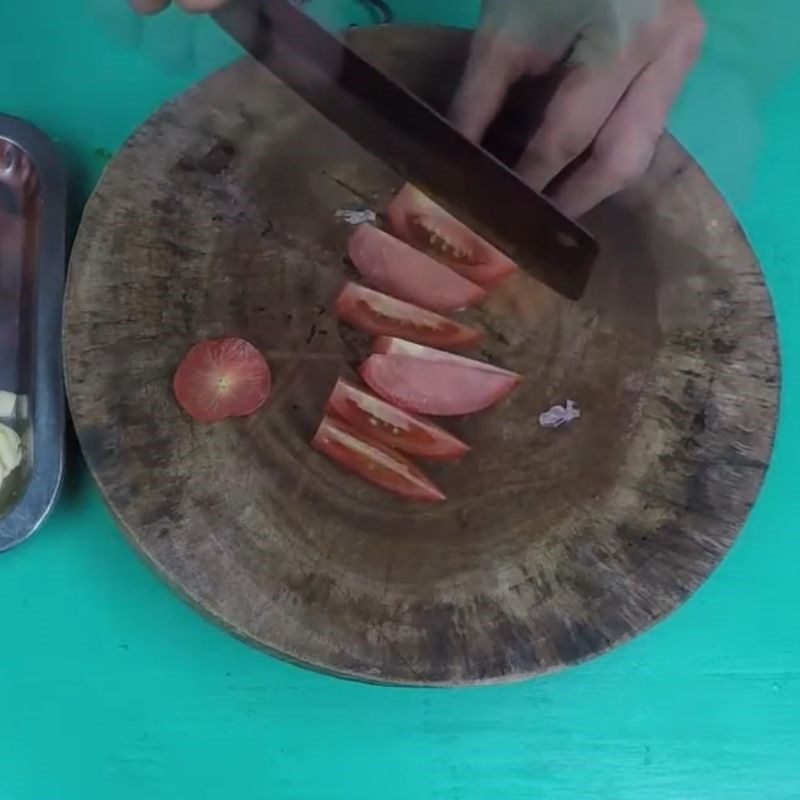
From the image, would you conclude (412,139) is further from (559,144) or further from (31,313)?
(31,313)

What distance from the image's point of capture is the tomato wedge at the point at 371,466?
40.5 inches

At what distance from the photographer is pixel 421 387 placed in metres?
1.07

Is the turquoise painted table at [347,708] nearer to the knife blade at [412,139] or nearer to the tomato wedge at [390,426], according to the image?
the tomato wedge at [390,426]

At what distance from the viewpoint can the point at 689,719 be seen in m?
1.08

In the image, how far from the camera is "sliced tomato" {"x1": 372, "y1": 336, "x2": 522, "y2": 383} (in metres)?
1.08

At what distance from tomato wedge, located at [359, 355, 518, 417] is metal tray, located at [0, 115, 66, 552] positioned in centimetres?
28

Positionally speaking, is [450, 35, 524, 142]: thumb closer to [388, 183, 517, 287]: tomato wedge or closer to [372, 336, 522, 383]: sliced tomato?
[388, 183, 517, 287]: tomato wedge

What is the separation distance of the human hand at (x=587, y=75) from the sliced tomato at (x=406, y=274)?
125mm

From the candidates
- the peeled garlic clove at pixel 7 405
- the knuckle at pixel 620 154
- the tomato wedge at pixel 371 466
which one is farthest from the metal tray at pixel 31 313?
the knuckle at pixel 620 154

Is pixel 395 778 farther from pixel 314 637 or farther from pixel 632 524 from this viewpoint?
pixel 632 524

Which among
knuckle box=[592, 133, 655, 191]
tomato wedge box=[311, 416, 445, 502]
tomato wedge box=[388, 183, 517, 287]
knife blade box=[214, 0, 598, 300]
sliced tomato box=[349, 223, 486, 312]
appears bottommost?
tomato wedge box=[311, 416, 445, 502]

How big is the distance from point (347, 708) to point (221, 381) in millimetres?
306

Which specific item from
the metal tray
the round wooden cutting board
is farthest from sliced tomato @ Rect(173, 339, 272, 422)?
the metal tray

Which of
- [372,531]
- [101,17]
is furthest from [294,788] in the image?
[101,17]
